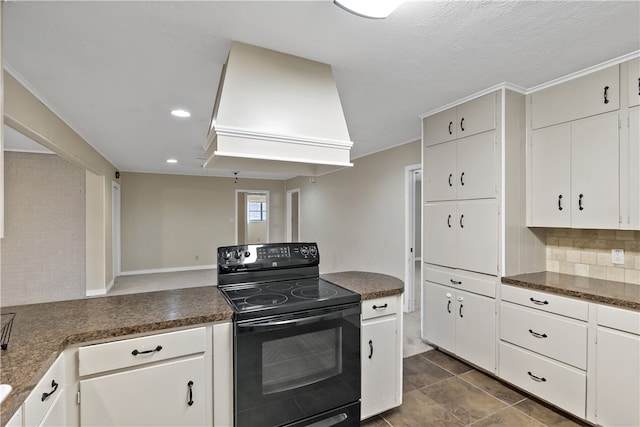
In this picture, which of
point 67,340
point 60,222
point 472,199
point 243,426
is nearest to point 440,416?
point 243,426

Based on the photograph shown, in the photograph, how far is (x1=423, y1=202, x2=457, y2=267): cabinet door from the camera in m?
2.88

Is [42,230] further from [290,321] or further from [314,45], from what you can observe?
[314,45]

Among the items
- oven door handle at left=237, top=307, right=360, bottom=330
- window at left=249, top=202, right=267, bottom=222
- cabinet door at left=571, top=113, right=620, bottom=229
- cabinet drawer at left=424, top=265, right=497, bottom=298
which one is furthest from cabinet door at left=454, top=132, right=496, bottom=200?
window at left=249, top=202, right=267, bottom=222

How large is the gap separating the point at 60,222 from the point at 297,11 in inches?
216

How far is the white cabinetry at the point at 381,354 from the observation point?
1947 millimetres

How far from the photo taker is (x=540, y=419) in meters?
2.07

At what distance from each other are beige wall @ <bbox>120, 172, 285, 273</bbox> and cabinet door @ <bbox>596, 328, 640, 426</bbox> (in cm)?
737

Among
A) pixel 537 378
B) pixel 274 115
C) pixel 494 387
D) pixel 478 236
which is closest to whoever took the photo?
pixel 274 115

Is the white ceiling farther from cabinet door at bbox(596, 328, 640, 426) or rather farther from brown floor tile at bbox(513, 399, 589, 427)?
brown floor tile at bbox(513, 399, 589, 427)

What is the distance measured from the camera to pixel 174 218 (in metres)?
7.46

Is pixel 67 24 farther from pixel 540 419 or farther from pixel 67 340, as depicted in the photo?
pixel 540 419

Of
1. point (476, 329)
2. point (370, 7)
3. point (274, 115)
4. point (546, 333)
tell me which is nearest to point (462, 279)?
point (476, 329)

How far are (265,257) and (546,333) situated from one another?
2085mm

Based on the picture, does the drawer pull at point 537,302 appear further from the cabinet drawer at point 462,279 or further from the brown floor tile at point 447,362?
the brown floor tile at point 447,362
